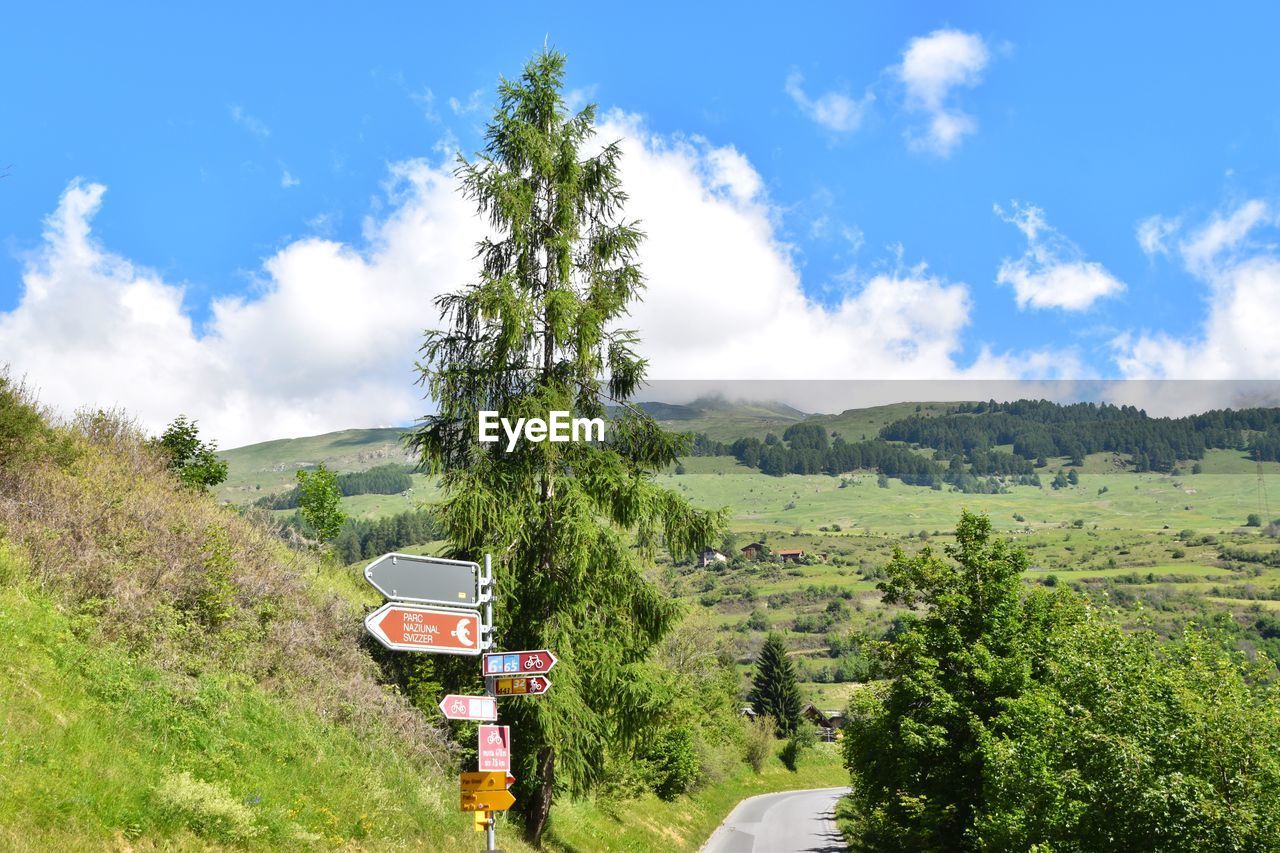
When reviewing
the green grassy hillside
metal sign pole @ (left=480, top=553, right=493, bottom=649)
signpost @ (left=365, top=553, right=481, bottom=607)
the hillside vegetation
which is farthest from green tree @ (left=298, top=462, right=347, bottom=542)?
signpost @ (left=365, top=553, right=481, bottom=607)

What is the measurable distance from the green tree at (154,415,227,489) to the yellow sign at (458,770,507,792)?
51.2ft

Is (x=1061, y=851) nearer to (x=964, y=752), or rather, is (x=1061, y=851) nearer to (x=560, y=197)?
(x=964, y=752)

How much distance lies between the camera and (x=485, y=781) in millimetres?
11289

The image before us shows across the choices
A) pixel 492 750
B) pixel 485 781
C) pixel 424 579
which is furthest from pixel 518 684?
pixel 424 579

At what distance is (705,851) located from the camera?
36.2 m

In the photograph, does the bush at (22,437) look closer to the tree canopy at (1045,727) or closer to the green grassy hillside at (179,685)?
the green grassy hillside at (179,685)

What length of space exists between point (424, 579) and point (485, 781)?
8.28 ft

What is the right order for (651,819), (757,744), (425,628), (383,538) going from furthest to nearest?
(383,538) → (757,744) → (651,819) → (425,628)

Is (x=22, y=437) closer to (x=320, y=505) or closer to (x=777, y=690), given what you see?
(x=320, y=505)

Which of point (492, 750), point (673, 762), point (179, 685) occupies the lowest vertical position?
point (673, 762)

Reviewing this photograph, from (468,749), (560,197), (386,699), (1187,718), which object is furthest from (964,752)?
(560,197)

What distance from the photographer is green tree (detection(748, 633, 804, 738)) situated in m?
102

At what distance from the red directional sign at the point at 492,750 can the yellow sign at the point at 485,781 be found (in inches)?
2.5

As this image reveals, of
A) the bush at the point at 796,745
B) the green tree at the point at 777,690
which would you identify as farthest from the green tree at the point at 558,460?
the green tree at the point at 777,690
